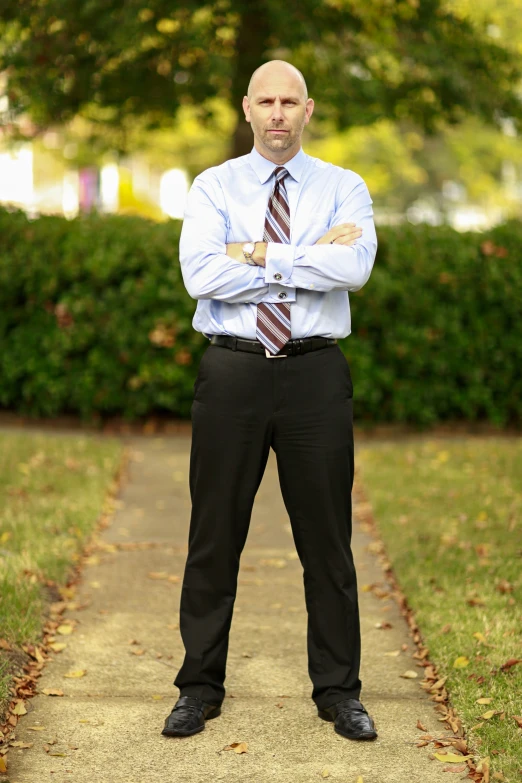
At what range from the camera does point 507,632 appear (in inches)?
191

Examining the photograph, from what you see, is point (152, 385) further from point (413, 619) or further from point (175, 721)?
point (175, 721)

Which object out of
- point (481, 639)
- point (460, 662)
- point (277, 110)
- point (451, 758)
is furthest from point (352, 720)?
point (277, 110)

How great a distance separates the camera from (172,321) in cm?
940

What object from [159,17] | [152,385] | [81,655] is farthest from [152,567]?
[159,17]

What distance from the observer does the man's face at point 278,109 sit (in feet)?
12.4

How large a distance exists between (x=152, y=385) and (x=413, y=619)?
15.8 feet

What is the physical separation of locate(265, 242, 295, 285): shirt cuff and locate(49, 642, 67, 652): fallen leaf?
2.02 m

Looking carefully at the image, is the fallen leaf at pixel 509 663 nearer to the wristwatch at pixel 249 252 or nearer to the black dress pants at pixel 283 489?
the black dress pants at pixel 283 489

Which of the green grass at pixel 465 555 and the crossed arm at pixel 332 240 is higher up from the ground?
the crossed arm at pixel 332 240

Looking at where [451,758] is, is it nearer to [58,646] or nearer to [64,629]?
[58,646]

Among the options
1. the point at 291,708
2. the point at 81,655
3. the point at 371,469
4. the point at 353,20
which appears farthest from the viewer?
the point at 353,20

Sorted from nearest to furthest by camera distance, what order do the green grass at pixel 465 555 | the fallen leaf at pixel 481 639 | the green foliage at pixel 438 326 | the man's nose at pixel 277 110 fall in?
the man's nose at pixel 277 110
the green grass at pixel 465 555
the fallen leaf at pixel 481 639
the green foliage at pixel 438 326

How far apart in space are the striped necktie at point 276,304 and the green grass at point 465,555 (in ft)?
5.04

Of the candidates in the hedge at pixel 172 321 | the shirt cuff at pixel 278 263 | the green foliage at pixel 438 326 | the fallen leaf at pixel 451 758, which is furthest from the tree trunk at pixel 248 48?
the fallen leaf at pixel 451 758
